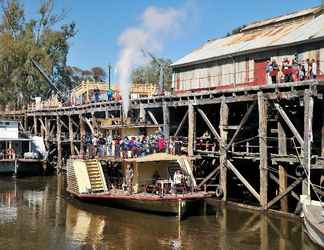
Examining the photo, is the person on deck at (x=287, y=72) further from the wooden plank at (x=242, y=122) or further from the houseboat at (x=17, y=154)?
the houseboat at (x=17, y=154)

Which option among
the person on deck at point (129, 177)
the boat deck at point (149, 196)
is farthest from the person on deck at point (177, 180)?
the person on deck at point (129, 177)

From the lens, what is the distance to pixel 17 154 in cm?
4697

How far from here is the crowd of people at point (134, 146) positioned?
28.4m

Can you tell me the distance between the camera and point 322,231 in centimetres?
1922

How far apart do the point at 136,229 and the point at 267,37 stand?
1636cm

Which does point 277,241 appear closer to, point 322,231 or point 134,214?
point 322,231

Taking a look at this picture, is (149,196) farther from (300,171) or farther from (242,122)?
(300,171)

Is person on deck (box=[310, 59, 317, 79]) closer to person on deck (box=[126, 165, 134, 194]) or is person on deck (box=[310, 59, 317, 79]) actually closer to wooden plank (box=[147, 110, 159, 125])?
person on deck (box=[126, 165, 134, 194])

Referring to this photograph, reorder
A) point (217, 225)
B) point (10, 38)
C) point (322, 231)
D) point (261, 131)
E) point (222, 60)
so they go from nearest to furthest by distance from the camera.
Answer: point (322, 231)
point (217, 225)
point (261, 131)
point (222, 60)
point (10, 38)

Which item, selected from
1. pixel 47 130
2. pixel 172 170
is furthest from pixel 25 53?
pixel 172 170

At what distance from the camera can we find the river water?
2130 cm

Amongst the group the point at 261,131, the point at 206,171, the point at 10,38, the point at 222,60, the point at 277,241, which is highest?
the point at 10,38

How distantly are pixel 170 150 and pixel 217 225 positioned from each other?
5.72m

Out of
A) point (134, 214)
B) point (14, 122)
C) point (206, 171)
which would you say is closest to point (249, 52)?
point (206, 171)
